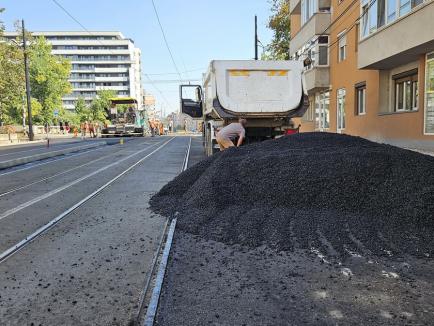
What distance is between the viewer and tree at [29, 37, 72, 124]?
54750mm

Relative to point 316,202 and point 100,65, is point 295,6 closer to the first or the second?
point 316,202

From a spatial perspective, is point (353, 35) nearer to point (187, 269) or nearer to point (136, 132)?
point (187, 269)

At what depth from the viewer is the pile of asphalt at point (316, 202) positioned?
4.83 m

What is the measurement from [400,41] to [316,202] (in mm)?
11015

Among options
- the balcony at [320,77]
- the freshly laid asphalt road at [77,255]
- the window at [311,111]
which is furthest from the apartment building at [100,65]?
the freshly laid asphalt road at [77,255]

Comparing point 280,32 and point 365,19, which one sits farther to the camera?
point 280,32

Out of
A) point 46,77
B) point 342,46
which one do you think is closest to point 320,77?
point 342,46

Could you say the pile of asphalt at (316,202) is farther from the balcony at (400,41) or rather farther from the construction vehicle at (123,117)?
the construction vehicle at (123,117)

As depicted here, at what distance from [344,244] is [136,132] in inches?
1587

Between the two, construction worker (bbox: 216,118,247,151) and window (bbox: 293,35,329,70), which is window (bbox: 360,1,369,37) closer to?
window (bbox: 293,35,329,70)

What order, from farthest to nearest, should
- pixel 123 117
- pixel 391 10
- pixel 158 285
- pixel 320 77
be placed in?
pixel 123 117
pixel 320 77
pixel 391 10
pixel 158 285

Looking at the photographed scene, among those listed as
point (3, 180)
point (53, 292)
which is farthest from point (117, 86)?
point (53, 292)

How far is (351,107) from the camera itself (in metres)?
21.9

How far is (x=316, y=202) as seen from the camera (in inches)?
231
